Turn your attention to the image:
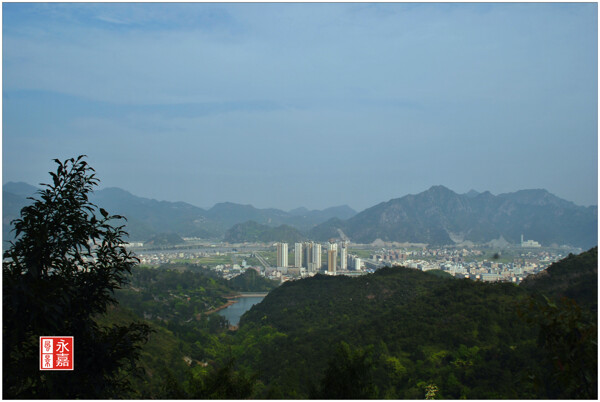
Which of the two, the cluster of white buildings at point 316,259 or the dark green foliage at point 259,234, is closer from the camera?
the cluster of white buildings at point 316,259

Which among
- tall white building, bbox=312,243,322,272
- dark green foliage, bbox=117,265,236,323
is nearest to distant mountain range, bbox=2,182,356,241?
dark green foliage, bbox=117,265,236,323

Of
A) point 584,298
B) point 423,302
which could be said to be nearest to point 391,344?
point 423,302

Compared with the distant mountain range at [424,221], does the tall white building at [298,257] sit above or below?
below

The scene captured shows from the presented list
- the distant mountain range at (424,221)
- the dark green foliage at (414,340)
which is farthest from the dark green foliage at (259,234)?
the dark green foliage at (414,340)

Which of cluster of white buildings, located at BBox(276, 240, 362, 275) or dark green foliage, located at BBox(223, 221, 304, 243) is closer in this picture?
cluster of white buildings, located at BBox(276, 240, 362, 275)

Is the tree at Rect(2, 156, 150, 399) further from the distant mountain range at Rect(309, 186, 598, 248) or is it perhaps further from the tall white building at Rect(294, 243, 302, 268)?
the tall white building at Rect(294, 243, 302, 268)

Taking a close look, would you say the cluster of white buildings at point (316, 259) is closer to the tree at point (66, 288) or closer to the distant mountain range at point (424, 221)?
the distant mountain range at point (424, 221)
